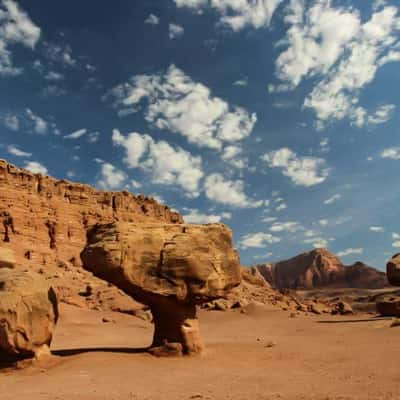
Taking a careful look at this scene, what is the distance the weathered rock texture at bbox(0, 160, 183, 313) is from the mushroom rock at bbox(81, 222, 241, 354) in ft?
70.2

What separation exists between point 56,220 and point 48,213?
1.37m

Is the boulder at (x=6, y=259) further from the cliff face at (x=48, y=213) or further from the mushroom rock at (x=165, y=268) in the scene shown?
the cliff face at (x=48, y=213)

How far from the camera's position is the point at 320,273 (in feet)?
368

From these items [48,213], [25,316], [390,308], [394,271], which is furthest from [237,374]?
[48,213]

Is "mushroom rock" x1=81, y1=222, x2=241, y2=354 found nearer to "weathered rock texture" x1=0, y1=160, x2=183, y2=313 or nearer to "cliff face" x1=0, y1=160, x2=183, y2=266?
"weathered rock texture" x1=0, y1=160, x2=183, y2=313

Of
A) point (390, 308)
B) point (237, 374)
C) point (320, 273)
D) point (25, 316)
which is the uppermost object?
point (320, 273)

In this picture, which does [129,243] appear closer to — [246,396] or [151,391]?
[151,391]

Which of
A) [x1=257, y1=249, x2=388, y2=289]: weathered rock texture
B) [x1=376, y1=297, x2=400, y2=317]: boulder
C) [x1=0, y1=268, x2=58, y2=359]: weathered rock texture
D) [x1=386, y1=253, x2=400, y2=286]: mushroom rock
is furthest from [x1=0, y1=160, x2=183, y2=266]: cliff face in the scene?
[x1=257, y1=249, x2=388, y2=289]: weathered rock texture

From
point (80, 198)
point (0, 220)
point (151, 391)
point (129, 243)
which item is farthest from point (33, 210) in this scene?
point (151, 391)

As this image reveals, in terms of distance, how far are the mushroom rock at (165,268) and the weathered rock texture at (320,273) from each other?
9674cm

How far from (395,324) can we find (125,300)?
21.8m

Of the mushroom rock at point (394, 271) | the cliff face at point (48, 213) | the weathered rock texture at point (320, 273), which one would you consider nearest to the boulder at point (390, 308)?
the mushroom rock at point (394, 271)

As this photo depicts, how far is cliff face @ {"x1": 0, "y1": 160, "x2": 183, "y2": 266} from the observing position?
45062 mm

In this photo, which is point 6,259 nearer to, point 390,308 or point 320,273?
point 390,308
